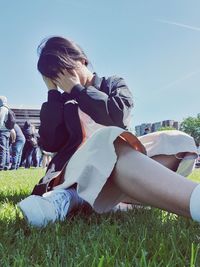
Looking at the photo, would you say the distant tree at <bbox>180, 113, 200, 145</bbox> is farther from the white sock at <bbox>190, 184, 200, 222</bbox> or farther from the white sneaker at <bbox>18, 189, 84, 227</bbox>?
the white sock at <bbox>190, 184, 200, 222</bbox>

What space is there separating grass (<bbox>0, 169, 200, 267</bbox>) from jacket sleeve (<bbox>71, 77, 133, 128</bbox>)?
2.06ft

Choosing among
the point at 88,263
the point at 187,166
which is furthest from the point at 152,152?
the point at 88,263

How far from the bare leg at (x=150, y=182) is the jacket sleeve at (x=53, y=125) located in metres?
0.92

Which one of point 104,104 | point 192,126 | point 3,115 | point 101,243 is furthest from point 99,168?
point 192,126

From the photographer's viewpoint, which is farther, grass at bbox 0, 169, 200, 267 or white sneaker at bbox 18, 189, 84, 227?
white sneaker at bbox 18, 189, 84, 227

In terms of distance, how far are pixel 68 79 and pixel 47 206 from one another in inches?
37.1

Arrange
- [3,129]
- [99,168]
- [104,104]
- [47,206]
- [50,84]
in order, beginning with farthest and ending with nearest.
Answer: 1. [3,129]
2. [50,84]
3. [104,104]
4. [47,206]
5. [99,168]

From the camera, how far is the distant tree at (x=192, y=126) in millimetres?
62656

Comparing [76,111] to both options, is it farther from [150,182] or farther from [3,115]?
[3,115]

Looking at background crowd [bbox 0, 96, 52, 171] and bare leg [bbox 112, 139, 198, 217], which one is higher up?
bare leg [bbox 112, 139, 198, 217]

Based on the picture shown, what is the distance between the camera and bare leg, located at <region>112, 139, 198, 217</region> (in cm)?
144

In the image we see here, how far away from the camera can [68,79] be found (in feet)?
7.94

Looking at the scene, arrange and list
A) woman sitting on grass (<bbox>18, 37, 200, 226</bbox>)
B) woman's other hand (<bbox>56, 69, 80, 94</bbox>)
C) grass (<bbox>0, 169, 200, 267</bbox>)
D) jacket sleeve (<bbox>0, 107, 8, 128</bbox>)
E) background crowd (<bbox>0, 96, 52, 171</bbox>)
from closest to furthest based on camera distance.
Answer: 1. grass (<bbox>0, 169, 200, 267</bbox>)
2. woman sitting on grass (<bbox>18, 37, 200, 226</bbox>)
3. woman's other hand (<bbox>56, 69, 80, 94</bbox>)
4. jacket sleeve (<bbox>0, 107, 8, 128</bbox>)
5. background crowd (<bbox>0, 96, 52, 171</bbox>)

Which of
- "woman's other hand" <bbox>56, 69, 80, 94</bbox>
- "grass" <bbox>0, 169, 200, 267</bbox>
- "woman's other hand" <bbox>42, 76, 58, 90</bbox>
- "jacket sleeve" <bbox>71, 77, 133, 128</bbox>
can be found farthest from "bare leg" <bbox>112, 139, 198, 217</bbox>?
"woman's other hand" <bbox>42, 76, 58, 90</bbox>
